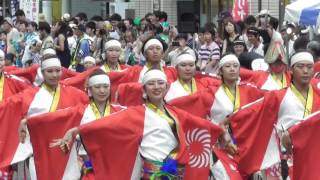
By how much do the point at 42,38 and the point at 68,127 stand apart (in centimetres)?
784

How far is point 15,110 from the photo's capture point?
8.33 meters

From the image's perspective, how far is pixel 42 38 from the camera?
15164 millimetres

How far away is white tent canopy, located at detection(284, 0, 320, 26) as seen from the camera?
1176 cm

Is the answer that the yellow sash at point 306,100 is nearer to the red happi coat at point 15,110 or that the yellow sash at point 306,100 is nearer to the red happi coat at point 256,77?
the red happi coat at point 256,77

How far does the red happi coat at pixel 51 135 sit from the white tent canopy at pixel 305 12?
195 inches

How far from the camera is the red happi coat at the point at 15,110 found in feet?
26.7

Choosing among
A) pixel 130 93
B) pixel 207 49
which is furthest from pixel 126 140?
pixel 207 49

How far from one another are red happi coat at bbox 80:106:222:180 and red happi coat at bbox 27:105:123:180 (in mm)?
644

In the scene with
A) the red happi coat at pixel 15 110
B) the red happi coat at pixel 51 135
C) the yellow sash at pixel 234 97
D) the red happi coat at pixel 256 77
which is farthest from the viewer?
the red happi coat at pixel 256 77

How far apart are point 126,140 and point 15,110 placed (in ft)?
6.77

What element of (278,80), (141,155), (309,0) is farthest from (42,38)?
(141,155)

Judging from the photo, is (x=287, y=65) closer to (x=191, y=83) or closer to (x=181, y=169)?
(x=191, y=83)

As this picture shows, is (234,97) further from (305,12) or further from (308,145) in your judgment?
(305,12)

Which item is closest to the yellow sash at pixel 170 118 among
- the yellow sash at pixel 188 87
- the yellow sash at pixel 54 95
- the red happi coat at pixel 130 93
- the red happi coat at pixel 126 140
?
the red happi coat at pixel 126 140
